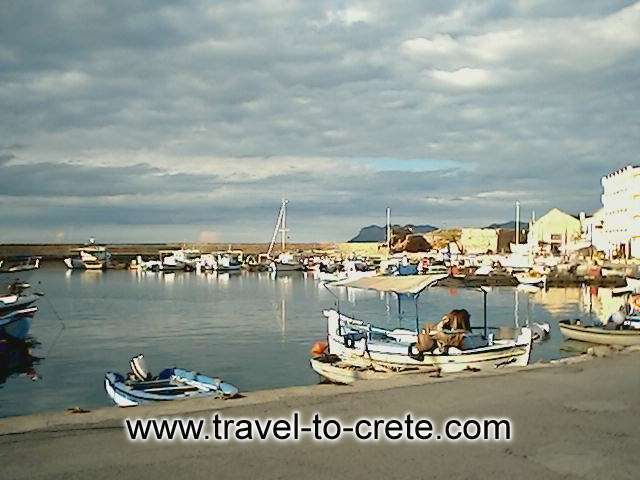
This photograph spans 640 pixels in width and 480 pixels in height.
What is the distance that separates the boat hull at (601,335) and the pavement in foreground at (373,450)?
49.1ft

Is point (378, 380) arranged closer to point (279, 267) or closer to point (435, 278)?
point (435, 278)

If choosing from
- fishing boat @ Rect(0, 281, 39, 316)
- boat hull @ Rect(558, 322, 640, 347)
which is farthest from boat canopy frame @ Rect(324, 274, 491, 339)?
fishing boat @ Rect(0, 281, 39, 316)

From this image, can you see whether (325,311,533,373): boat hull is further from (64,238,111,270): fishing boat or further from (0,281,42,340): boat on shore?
(64,238,111,270): fishing boat

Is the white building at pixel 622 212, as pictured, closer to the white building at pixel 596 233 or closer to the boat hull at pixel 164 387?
the white building at pixel 596 233

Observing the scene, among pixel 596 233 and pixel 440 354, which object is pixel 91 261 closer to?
pixel 596 233

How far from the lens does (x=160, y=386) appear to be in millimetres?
16531

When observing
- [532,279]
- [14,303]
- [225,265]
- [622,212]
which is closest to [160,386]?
[14,303]

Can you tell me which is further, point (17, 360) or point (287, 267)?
point (287, 267)

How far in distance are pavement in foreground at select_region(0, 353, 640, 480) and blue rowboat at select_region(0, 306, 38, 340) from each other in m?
23.6

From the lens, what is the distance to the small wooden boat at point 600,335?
22.3m

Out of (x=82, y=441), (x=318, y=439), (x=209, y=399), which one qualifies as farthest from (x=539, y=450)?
(x=82, y=441)

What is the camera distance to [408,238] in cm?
13600

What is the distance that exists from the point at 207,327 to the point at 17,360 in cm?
1177

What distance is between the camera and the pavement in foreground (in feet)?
19.3
